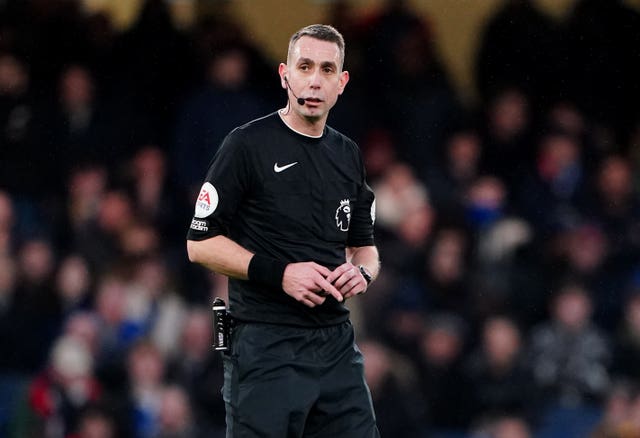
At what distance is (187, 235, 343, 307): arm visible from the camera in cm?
420

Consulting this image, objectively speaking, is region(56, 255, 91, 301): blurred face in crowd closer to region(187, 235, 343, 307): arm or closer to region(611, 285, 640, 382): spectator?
region(611, 285, 640, 382): spectator

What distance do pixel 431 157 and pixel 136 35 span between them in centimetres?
232

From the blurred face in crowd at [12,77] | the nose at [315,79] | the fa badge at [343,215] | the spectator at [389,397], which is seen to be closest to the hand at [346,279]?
the fa badge at [343,215]

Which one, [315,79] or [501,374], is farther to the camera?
[501,374]

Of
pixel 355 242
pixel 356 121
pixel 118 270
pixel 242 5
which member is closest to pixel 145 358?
pixel 118 270

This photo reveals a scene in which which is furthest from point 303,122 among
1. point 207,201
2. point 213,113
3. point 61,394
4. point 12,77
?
point 12,77

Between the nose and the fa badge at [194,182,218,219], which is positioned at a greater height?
the nose

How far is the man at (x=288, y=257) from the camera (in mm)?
4297

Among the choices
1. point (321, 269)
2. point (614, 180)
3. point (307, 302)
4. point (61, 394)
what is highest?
point (614, 180)

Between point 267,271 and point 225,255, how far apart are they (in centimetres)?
16

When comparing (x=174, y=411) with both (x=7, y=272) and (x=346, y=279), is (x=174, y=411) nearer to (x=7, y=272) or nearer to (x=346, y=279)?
(x=7, y=272)

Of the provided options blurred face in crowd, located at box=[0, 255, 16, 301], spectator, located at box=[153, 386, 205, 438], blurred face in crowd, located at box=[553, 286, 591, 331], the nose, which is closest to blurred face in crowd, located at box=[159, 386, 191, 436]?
spectator, located at box=[153, 386, 205, 438]

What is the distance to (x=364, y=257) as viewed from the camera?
15.5ft

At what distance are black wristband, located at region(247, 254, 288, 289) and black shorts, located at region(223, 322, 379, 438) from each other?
19 centimetres
